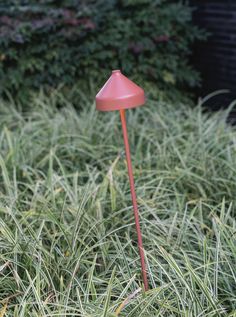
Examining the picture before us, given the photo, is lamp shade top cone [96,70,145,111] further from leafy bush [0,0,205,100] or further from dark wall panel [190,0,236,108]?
dark wall panel [190,0,236,108]

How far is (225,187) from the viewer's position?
285 cm

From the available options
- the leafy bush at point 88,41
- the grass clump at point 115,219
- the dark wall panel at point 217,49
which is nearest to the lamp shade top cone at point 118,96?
the grass clump at point 115,219

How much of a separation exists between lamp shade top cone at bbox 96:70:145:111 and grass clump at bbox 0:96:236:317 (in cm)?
48

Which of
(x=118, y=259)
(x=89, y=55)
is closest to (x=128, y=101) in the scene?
(x=118, y=259)

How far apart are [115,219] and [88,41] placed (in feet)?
7.42

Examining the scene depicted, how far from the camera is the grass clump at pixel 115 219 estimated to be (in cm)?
193

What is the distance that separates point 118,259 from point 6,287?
42cm

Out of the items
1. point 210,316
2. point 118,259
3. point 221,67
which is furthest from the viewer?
point 221,67

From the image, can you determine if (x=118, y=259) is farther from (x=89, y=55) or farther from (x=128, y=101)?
(x=89, y=55)

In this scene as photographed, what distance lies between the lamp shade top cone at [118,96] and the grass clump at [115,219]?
0.48 m

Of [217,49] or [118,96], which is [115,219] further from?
[217,49]

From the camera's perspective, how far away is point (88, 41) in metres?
4.47

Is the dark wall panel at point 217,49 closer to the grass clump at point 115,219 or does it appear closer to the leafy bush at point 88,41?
the leafy bush at point 88,41

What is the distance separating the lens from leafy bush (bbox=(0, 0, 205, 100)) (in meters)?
4.32
